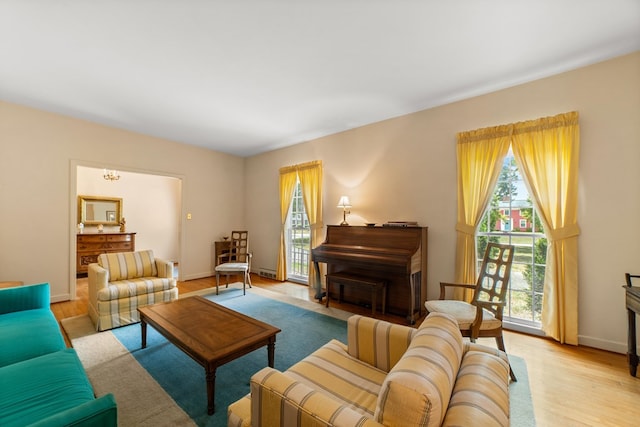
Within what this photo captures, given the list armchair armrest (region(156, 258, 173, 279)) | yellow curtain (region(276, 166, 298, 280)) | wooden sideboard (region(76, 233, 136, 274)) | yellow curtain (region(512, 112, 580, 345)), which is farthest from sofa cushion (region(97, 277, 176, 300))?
yellow curtain (region(512, 112, 580, 345))

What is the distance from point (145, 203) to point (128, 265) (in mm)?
4003

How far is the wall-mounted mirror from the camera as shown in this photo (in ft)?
18.9

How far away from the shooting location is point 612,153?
2.46 metres

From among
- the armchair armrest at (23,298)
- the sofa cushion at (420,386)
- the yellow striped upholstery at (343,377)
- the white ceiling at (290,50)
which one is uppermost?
the white ceiling at (290,50)

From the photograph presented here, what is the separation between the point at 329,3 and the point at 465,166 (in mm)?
2379

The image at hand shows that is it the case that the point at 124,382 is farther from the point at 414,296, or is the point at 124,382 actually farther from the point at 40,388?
the point at 414,296

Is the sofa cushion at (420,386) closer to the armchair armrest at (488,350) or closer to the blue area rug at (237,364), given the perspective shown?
the armchair armrest at (488,350)

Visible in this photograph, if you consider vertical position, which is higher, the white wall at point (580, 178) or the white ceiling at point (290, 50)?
the white ceiling at point (290, 50)

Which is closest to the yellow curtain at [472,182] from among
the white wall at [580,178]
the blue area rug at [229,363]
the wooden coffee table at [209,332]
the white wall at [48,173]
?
the white wall at [580,178]

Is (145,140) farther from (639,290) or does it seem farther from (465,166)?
(639,290)

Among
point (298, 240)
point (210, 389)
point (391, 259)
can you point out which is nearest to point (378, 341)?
point (210, 389)

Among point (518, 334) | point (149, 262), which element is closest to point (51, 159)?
point (149, 262)

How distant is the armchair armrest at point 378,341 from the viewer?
4.84 feet

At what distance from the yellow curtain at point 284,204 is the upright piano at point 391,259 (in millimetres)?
1494
